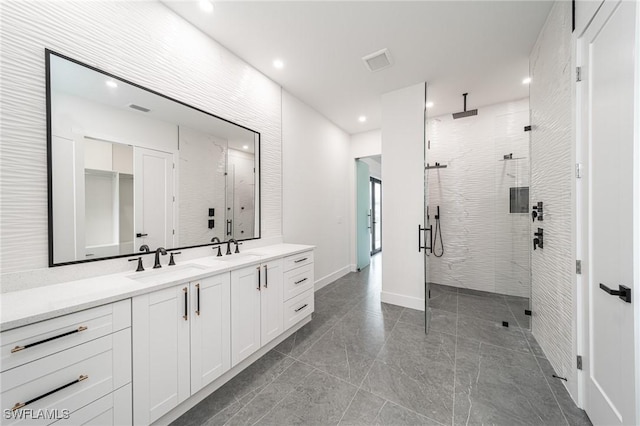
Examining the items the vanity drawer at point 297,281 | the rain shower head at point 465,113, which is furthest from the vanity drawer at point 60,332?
the rain shower head at point 465,113

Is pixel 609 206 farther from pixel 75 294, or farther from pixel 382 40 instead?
pixel 75 294

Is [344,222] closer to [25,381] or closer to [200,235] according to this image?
[200,235]

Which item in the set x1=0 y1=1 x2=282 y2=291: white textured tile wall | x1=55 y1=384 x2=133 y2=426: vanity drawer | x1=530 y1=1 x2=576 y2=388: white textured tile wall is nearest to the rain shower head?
x1=530 y1=1 x2=576 y2=388: white textured tile wall

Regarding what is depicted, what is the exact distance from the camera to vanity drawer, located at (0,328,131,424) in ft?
2.91

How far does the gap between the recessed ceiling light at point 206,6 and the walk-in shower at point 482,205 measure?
9.54 ft

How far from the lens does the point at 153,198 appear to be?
70.2 inches

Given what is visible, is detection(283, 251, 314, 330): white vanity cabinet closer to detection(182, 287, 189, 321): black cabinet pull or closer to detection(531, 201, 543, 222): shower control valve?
detection(182, 287, 189, 321): black cabinet pull

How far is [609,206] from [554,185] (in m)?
0.69

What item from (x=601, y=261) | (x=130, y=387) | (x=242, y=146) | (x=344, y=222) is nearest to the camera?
(x=130, y=387)

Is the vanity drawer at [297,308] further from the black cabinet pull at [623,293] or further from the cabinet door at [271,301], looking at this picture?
the black cabinet pull at [623,293]

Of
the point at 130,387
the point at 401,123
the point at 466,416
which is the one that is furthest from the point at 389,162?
the point at 130,387

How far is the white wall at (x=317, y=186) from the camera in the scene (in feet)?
10.6

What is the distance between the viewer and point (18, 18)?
1211mm

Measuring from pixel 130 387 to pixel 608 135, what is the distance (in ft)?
9.83
